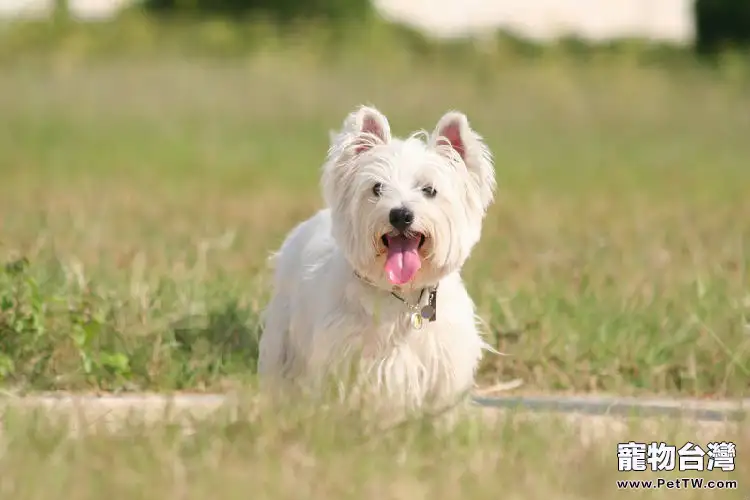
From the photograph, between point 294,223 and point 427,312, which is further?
point 294,223

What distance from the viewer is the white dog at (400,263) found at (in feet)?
22.6

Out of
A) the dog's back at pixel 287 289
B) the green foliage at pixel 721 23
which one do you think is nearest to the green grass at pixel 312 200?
the dog's back at pixel 287 289

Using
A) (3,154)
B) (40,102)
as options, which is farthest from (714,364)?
(40,102)

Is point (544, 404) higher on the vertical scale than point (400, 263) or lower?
lower

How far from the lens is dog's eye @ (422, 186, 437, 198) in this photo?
695 centimetres

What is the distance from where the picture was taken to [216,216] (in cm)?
1495

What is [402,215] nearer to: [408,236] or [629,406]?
[408,236]

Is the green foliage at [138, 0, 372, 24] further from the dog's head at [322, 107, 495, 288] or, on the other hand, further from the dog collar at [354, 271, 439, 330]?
the dog collar at [354, 271, 439, 330]

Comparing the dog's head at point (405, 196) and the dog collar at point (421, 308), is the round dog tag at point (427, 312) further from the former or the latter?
the dog's head at point (405, 196)

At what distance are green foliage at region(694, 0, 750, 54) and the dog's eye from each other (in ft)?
78.0

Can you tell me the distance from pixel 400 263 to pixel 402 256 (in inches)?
1.4

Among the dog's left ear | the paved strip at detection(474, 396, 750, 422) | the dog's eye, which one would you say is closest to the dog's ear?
the dog's left ear

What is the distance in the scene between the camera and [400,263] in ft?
22.7

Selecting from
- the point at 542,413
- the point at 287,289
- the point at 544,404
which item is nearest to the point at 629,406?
the point at 544,404
